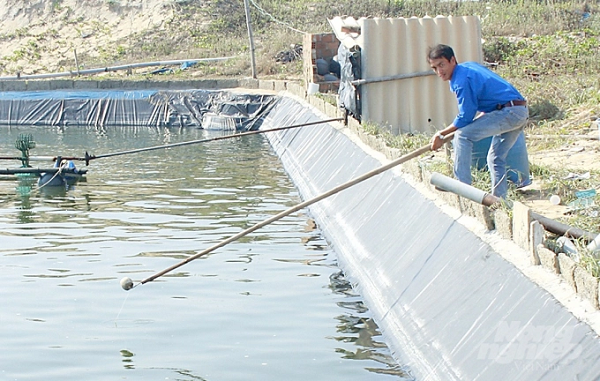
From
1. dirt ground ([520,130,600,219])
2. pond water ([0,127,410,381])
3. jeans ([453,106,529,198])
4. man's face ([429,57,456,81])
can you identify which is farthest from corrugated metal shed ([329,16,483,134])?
man's face ([429,57,456,81])

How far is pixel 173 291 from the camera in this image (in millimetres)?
8438

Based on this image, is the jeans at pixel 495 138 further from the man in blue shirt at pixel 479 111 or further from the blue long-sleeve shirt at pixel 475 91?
the blue long-sleeve shirt at pixel 475 91

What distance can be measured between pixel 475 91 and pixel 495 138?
0.63 meters

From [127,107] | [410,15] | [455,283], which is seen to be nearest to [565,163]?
[455,283]

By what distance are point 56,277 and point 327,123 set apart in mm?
7597

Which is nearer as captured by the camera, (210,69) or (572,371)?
(572,371)

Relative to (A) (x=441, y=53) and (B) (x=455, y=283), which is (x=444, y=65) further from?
(B) (x=455, y=283)

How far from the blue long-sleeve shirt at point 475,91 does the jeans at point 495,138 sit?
105 mm

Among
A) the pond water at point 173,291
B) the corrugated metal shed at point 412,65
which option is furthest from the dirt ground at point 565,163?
the corrugated metal shed at point 412,65

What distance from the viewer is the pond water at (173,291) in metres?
6.59

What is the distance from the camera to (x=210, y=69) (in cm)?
2903

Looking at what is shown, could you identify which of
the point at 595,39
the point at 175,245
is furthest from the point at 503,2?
the point at 175,245

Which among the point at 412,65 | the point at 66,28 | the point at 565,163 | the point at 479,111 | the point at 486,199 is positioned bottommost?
the point at 565,163

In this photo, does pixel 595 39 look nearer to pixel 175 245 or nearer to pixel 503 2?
pixel 503 2
